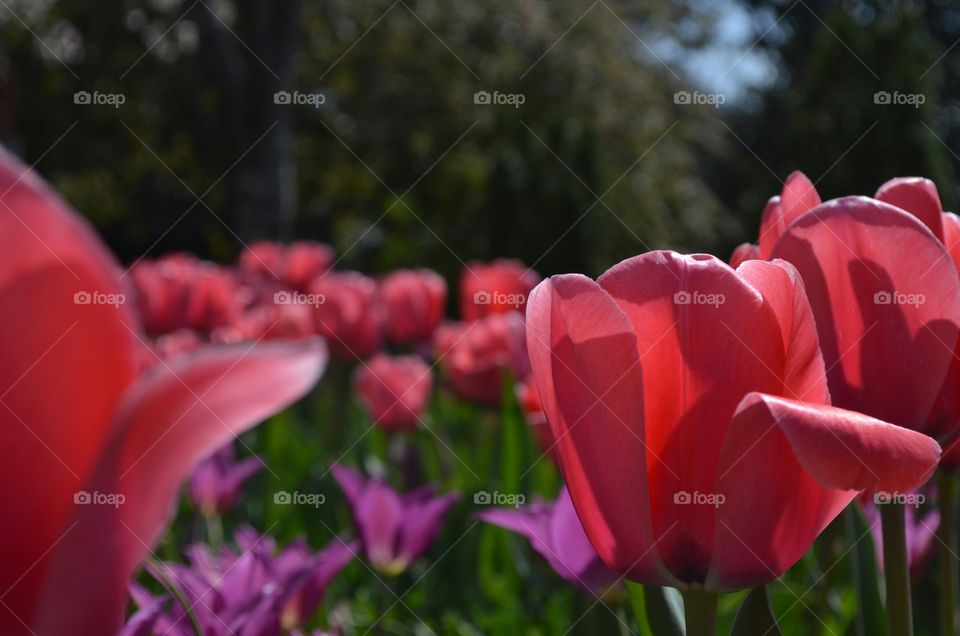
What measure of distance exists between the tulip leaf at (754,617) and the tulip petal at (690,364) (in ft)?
0.31

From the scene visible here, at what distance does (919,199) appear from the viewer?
0.74 metres

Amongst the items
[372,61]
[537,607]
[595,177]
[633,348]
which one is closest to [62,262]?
[633,348]

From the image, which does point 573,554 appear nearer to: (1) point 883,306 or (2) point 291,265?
(1) point 883,306

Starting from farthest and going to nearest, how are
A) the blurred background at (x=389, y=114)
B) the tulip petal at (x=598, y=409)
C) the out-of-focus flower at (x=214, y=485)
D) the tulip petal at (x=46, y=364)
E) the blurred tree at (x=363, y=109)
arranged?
the blurred tree at (x=363, y=109)
the blurred background at (x=389, y=114)
the out-of-focus flower at (x=214, y=485)
the tulip petal at (x=598, y=409)
the tulip petal at (x=46, y=364)

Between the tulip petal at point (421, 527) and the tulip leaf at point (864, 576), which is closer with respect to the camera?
the tulip leaf at point (864, 576)

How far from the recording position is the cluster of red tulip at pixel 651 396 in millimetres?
373

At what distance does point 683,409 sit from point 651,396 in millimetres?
20

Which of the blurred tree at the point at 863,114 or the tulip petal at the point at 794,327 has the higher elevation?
the blurred tree at the point at 863,114

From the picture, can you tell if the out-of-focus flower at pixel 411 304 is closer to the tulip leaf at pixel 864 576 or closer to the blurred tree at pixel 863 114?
the tulip leaf at pixel 864 576

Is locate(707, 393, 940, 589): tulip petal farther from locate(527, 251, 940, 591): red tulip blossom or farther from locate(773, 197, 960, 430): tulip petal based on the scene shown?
locate(773, 197, 960, 430): tulip petal

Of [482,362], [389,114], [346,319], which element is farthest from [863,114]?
[482,362]

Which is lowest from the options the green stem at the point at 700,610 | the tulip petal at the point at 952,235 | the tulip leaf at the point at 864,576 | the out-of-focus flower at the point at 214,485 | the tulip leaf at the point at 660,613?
the out-of-focus flower at the point at 214,485

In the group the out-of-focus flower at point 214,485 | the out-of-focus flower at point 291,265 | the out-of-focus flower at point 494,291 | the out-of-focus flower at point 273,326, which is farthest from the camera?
the out-of-focus flower at point 291,265

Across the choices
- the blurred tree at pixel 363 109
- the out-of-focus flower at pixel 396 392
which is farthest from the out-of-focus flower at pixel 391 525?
the blurred tree at pixel 363 109
